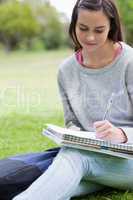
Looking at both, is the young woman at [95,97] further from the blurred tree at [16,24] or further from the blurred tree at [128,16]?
the blurred tree at [16,24]

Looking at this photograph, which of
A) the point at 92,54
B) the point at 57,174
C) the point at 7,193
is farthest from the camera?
the point at 92,54

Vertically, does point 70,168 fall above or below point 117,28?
below

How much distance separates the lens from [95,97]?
2.13m

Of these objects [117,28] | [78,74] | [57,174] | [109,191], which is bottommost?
[109,191]

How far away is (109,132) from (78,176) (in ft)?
0.62

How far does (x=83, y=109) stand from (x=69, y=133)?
9.8 inches

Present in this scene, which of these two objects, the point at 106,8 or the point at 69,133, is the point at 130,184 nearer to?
the point at 69,133

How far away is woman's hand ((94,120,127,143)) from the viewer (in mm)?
1915

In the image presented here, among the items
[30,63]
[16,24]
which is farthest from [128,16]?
[30,63]

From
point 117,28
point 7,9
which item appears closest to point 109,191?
point 117,28

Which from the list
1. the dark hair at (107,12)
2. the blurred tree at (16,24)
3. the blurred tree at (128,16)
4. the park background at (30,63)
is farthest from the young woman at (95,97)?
the blurred tree at (16,24)

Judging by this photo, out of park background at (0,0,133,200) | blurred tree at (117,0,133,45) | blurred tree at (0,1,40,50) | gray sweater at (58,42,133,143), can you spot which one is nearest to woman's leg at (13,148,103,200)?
gray sweater at (58,42,133,143)

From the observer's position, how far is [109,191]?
220cm

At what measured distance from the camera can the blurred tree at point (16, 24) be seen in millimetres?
21609
